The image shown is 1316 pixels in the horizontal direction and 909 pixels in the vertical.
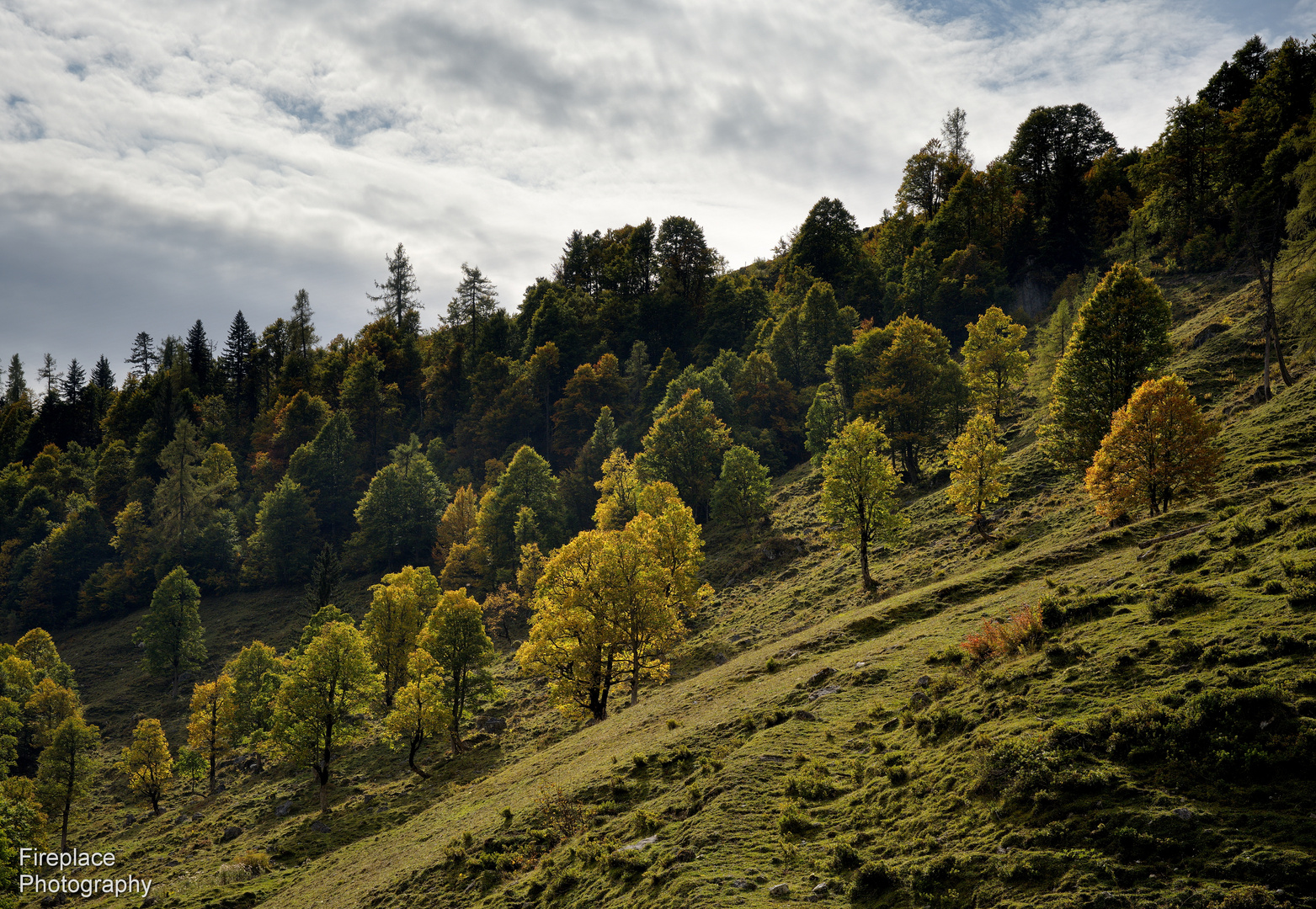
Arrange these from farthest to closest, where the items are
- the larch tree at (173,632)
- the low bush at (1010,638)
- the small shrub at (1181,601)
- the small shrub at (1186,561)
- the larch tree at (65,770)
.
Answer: the larch tree at (173,632) < the larch tree at (65,770) < the small shrub at (1186,561) < the low bush at (1010,638) < the small shrub at (1181,601)

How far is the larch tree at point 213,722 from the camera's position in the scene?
66.8 m

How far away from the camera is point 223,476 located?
13012 cm

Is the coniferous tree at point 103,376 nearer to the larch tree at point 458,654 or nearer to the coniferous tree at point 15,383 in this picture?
the coniferous tree at point 15,383

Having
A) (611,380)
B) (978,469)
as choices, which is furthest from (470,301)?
(978,469)

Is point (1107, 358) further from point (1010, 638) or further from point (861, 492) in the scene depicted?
point (1010, 638)

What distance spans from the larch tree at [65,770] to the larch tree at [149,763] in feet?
10.5

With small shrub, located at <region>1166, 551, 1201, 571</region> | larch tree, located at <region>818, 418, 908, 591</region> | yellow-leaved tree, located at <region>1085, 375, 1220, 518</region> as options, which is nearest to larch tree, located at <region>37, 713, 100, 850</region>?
larch tree, located at <region>818, 418, 908, 591</region>

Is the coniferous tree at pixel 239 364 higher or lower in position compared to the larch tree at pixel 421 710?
higher

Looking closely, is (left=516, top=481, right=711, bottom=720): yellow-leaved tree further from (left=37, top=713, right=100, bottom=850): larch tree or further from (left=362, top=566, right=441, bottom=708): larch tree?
(left=37, top=713, right=100, bottom=850): larch tree

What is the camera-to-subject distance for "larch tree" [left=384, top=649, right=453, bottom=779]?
2034 inches

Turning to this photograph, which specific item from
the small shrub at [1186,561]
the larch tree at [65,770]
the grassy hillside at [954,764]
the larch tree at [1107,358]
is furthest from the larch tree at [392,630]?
the small shrub at [1186,561]

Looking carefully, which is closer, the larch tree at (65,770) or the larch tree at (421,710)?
the larch tree at (421,710)

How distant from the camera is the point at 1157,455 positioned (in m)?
35.5

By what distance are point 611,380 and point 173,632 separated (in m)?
76.2
